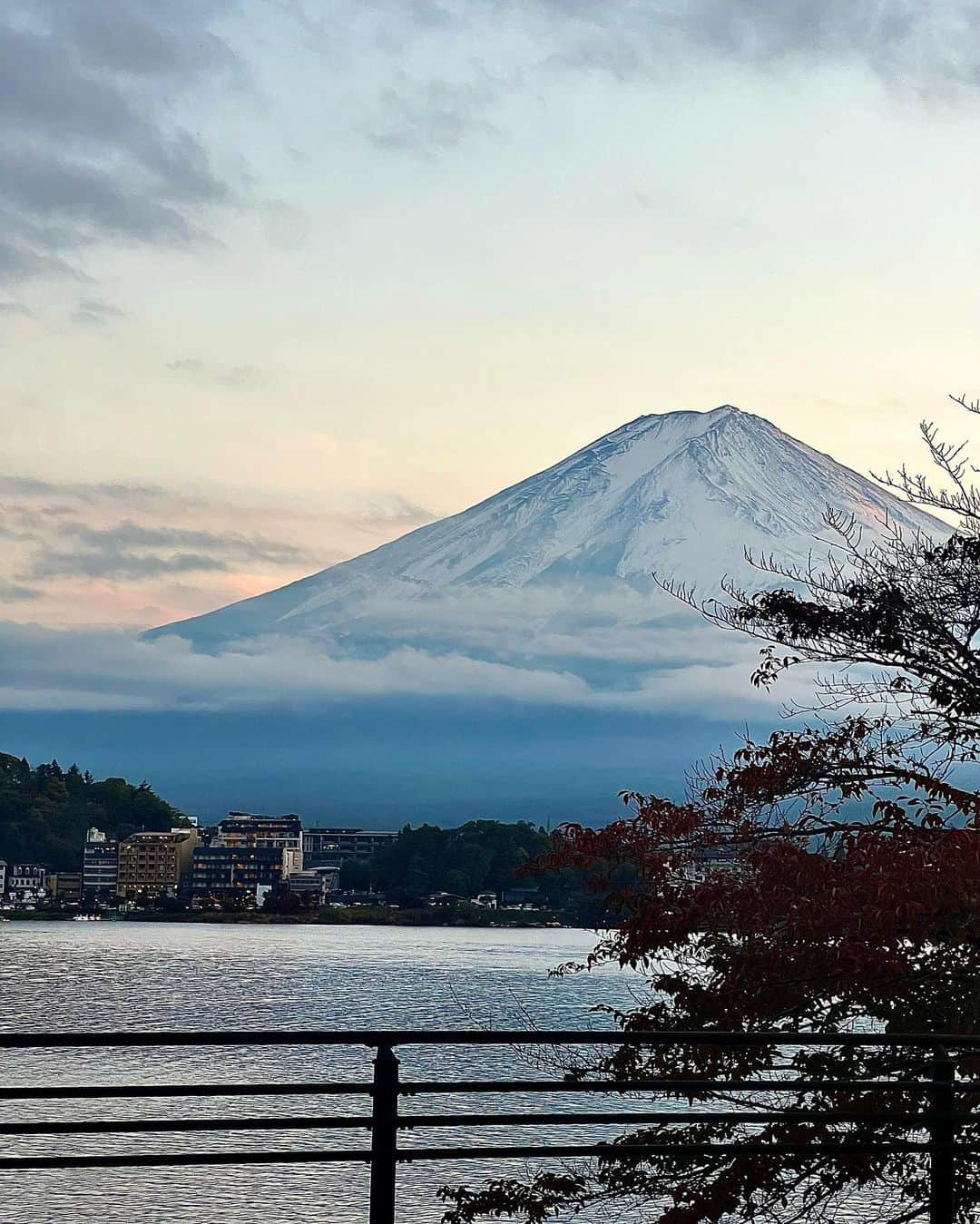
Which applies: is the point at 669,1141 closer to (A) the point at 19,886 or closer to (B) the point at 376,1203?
(B) the point at 376,1203

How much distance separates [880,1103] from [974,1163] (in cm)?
55

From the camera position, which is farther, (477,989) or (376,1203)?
(477,989)

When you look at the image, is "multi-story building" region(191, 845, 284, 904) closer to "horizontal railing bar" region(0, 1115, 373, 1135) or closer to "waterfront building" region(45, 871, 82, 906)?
"waterfront building" region(45, 871, 82, 906)

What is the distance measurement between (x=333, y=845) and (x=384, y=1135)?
153 m

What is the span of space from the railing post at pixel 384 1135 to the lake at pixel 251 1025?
8.13 m

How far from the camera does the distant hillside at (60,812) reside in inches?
4961

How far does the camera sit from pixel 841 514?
50.1 feet

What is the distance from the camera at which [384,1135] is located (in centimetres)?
509

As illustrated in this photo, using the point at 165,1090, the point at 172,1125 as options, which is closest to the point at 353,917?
the point at 172,1125

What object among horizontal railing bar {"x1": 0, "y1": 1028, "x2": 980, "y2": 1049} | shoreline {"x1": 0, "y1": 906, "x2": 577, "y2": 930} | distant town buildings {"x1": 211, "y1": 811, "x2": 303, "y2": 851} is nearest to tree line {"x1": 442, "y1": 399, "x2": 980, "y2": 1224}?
horizontal railing bar {"x1": 0, "y1": 1028, "x2": 980, "y2": 1049}

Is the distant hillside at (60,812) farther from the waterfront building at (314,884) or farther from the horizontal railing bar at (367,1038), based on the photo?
the horizontal railing bar at (367,1038)

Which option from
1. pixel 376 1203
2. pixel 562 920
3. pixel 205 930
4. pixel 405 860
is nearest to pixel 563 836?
pixel 376 1203

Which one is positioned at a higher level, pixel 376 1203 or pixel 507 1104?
pixel 376 1203

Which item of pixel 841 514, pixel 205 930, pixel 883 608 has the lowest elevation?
Result: pixel 205 930
